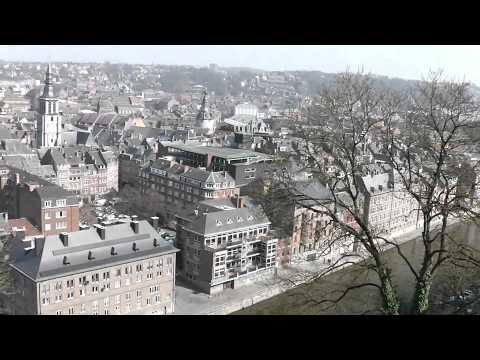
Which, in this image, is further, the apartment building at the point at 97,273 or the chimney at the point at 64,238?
the chimney at the point at 64,238

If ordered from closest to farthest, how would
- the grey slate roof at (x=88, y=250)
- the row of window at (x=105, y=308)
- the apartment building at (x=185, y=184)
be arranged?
the grey slate roof at (x=88, y=250), the row of window at (x=105, y=308), the apartment building at (x=185, y=184)

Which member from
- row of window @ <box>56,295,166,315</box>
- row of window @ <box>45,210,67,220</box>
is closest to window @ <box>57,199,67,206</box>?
row of window @ <box>45,210,67,220</box>

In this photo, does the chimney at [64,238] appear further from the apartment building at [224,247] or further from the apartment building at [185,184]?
the apartment building at [185,184]

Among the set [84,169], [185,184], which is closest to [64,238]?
[185,184]

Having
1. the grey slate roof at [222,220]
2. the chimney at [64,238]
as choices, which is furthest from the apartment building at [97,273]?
the grey slate roof at [222,220]

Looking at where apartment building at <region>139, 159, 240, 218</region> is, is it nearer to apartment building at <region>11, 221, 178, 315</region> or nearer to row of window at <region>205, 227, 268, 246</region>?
row of window at <region>205, 227, 268, 246</region>

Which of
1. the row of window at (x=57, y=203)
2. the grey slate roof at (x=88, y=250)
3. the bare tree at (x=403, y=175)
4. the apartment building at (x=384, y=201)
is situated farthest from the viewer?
the apartment building at (x=384, y=201)
